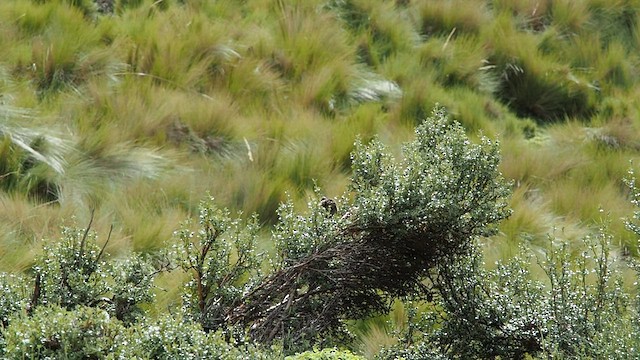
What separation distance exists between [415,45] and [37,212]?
3407 millimetres

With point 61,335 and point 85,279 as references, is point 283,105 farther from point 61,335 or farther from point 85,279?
point 61,335

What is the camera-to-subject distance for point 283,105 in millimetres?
5973

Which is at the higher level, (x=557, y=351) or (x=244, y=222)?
(x=557, y=351)

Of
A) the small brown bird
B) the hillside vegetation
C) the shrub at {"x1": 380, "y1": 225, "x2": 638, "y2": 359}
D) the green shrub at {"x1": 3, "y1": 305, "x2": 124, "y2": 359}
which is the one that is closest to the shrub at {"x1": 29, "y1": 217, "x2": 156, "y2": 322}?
the green shrub at {"x1": 3, "y1": 305, "x2": 124, "y2": 359}

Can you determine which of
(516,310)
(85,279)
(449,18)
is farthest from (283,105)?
(85,279)

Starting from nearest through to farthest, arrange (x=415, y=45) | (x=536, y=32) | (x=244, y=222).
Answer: (x=244, y=222)
(x=415, y=45)
(x=536, y=32)

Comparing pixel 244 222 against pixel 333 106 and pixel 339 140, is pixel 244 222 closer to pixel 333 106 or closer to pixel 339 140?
pixel 339 140

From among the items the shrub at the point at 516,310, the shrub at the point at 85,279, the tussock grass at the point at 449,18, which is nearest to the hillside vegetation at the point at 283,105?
the tussock grass at the point at 449,18

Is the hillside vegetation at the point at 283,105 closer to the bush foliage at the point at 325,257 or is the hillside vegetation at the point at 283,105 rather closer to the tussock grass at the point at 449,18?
the tussock grass at the point at 449,18

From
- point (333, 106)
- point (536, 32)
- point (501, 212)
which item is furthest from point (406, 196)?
point (536, 32)

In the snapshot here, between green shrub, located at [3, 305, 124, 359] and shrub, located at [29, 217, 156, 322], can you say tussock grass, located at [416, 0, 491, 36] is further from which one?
green shrub, located at [3, 305, 124, 359]

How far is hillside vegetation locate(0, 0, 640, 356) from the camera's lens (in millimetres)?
4793

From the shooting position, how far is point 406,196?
141 inches

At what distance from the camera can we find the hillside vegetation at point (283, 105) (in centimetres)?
479
